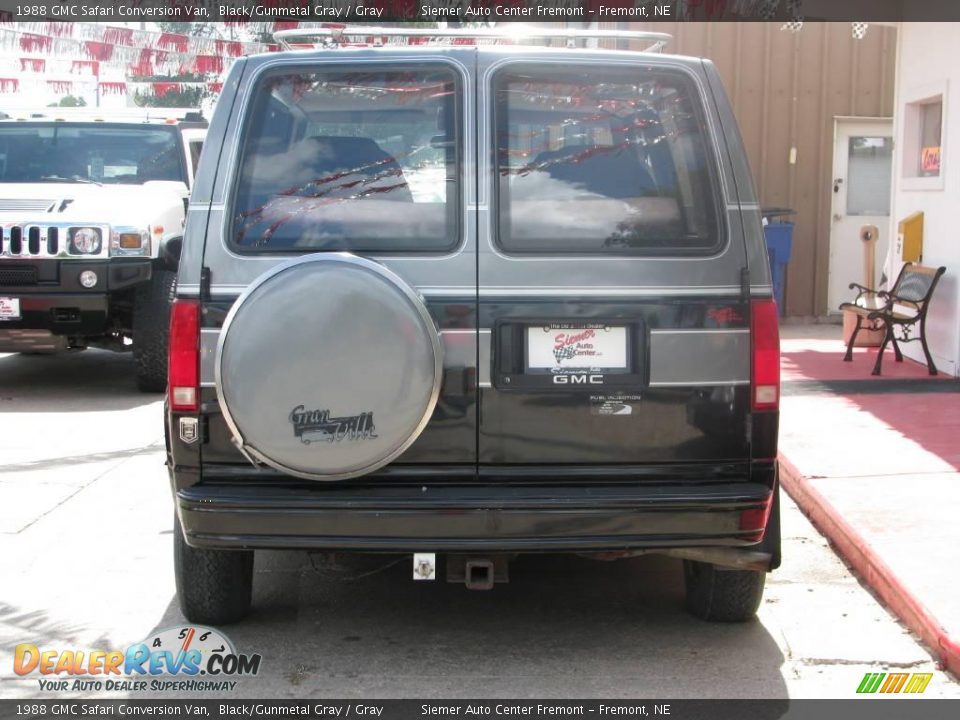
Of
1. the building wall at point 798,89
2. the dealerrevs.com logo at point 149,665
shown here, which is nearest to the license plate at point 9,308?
the dealerrevs.com logo at point 149,665

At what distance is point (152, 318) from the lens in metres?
9.54

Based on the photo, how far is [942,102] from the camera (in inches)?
403

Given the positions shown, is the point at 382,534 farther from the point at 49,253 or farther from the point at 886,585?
the point at 49,253

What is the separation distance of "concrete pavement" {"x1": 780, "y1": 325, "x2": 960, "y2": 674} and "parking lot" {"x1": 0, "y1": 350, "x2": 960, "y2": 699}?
0.40 feet

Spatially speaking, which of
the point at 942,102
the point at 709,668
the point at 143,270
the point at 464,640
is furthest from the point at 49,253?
the point at 942,102

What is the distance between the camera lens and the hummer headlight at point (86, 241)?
364 inches

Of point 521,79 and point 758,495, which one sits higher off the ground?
point 521,79

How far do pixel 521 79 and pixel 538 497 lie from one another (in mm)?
1377

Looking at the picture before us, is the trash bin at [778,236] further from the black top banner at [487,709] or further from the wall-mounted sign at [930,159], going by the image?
the black top banner at [487,709]

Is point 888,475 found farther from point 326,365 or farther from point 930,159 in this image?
point 930,159

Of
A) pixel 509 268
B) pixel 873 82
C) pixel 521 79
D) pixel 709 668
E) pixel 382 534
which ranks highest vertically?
pixel 873 82

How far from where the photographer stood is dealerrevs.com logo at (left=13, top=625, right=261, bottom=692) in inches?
162

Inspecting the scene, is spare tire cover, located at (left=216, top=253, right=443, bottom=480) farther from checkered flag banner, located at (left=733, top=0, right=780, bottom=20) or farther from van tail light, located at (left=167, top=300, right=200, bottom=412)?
checkered flag banner, located at (left=733, top=0, right=780, bottom=20)

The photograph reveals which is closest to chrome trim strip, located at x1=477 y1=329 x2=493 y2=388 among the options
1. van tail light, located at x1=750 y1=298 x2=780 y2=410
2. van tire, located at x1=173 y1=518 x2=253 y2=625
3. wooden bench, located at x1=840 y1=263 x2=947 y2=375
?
van tail light, located at x1=750 y1=298 x2=780 y2=410
